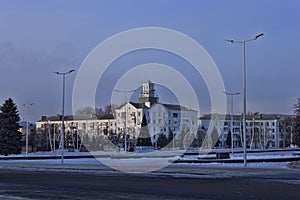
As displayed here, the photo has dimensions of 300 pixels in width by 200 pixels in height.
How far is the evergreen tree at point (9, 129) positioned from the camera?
69438 millimetres

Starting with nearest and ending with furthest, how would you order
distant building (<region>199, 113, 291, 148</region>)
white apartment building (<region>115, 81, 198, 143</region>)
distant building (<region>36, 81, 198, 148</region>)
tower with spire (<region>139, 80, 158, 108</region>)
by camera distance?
tower with spire (<region>139, 80, 158, 108</region>), white apartment building (<region>115, 81, 198, 143</region>), distant building (<region>36, 81, 198, 148</region>), distant building (<region>199, 113, 291, 148</region>)

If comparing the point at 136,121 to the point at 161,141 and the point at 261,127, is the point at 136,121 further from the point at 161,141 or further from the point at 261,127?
the point at 261,127

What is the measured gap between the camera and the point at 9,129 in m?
70.1

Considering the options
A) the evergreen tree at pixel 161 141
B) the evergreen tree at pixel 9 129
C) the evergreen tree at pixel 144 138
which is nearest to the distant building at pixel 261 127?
the evergreen tree at pixel 161 141

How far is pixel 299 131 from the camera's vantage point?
85062 millimetres

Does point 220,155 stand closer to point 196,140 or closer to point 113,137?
point 113,137

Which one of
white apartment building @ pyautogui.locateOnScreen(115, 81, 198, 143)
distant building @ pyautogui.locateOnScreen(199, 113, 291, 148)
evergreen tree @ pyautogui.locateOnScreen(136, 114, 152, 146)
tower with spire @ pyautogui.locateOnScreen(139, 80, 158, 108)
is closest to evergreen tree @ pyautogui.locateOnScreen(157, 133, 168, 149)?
white apartment building @ pyautogui.locateOnScreen(115, 81, 198, 143)

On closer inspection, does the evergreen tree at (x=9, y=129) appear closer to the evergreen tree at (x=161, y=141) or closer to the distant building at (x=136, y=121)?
the distant building at (x=136, y=121)

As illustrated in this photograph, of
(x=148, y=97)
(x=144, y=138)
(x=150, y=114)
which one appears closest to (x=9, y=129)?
(x=144, y=138)

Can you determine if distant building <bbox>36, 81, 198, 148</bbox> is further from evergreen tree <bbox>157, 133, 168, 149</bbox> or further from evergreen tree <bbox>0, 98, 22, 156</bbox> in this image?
evergreen tree <bbox>0, 98, 22, 156</bbox>

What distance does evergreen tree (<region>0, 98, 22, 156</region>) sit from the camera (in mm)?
69438

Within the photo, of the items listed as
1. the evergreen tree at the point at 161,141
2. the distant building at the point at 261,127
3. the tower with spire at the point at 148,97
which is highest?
the tower with spire at the point at 148,97

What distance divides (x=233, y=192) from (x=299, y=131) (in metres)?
71.1

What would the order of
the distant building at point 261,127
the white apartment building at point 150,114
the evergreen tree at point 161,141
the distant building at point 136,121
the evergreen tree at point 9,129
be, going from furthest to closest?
the distant building at point 261,127, the evergreen tree at point 161,141, the distant building at point 136,121, the white apartment building at point 150,114, the evergreen tree at point 9,129
